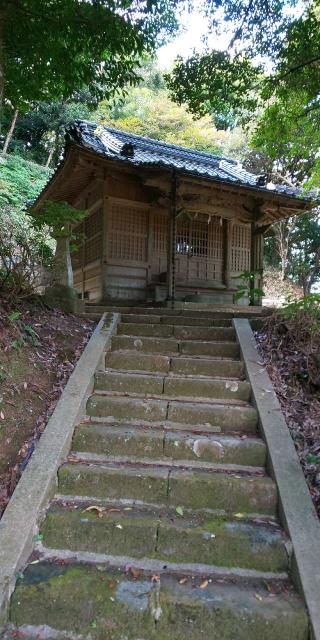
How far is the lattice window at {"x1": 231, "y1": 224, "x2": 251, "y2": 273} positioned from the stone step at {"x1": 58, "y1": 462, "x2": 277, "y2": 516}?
8550 millimetres

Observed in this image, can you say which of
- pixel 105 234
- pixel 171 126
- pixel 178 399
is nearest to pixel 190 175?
pixel 105 234

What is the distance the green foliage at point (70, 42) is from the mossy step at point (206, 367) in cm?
391

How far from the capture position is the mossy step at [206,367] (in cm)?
411

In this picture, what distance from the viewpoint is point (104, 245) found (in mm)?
9180

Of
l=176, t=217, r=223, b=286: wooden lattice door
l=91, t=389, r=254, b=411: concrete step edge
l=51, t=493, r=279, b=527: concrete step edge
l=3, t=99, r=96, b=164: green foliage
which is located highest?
l=3, t=99, r=96, b=164: green foliage

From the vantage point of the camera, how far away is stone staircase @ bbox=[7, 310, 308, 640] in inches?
79.1

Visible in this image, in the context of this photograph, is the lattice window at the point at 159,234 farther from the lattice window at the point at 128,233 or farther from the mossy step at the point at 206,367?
the mossy step at the point at 206,367

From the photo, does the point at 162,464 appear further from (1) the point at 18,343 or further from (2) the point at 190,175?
(2) the point at 190,175

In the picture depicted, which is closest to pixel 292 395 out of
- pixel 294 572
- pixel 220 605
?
pixel 294 572

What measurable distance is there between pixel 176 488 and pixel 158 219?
8.05 meters

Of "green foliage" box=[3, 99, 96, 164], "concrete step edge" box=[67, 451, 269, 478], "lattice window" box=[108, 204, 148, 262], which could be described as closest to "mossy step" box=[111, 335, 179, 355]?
"concrete step edge" box=[67, 451, 269, 478]

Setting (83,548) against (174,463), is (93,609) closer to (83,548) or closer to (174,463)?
(83,548)

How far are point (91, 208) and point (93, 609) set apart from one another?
928 cm

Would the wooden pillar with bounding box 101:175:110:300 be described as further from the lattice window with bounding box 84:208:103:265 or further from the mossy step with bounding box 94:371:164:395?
the mossy step with bounding box 94:371:164:395
